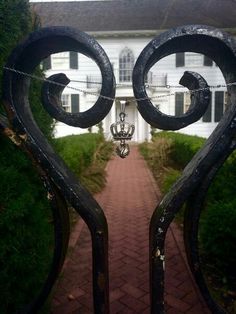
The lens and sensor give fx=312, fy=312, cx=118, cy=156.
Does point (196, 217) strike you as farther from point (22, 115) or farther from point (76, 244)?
point (76, 244)

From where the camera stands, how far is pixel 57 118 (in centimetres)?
190

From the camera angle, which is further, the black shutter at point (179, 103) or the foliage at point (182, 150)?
the black shutter at point (179, 103)

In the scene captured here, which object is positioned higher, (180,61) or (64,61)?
(64,61)

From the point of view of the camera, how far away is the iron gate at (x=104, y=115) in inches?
68.6

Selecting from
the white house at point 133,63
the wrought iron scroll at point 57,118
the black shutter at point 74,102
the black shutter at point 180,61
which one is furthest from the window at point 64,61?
the wrought iron scroll at point 57,118

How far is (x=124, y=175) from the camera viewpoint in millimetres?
9930

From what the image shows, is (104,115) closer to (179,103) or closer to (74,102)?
(179,103)

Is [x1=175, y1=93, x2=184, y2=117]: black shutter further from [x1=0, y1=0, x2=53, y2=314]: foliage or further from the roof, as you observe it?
[x1=0, y1=0, x2=53, y2=314]: foliage

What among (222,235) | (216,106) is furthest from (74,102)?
(222,235)

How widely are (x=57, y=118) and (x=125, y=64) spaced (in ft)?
65.8

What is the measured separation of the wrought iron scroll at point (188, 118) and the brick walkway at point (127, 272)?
1209 mm

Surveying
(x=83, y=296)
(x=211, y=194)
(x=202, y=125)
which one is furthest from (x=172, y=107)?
(x=83, y=296)

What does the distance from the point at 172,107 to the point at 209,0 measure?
10.1m

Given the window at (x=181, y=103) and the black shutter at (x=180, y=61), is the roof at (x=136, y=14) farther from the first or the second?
the window at (x=181, y=103)
